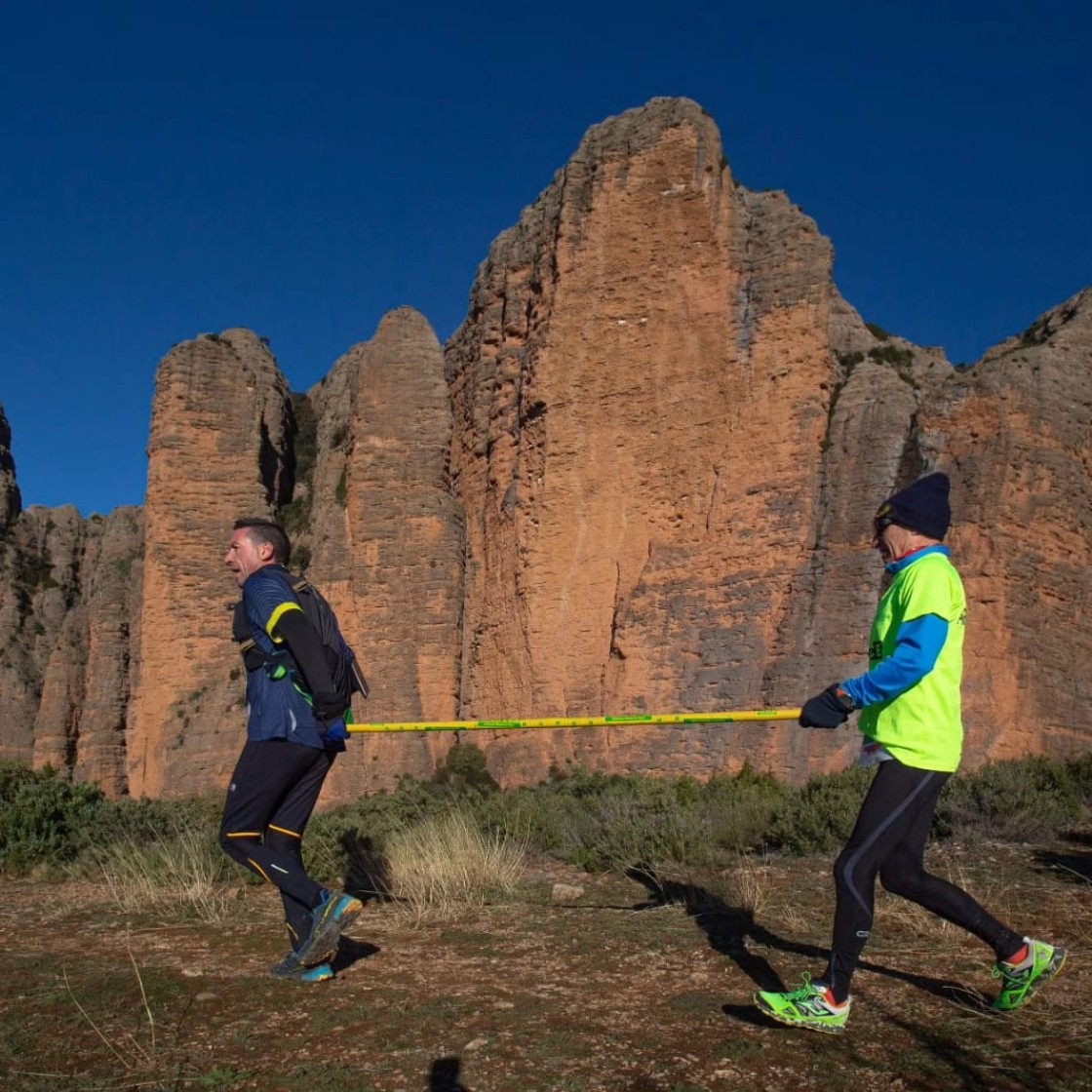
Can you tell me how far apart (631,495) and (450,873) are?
40.8 feet

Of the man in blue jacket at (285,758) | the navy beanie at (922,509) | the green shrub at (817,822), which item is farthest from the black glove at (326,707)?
the green shrub at (817,822)

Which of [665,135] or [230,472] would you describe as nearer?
[665,135]

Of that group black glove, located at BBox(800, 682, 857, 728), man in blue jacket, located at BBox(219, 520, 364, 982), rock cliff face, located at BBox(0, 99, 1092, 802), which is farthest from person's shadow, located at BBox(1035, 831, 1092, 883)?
rock cliff face, located at BBox(0, 99, 1092, 802)

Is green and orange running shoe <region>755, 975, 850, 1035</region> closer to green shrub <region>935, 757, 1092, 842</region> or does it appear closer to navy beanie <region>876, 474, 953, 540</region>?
navy beanie <region>876, 474, 953, 540</region>

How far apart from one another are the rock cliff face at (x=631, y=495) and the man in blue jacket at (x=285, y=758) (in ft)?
38.6

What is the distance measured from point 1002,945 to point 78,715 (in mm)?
28303

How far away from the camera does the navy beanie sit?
418 centimetres

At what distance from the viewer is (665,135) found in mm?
19125

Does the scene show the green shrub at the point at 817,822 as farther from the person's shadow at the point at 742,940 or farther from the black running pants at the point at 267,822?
the black running pants at the point at 267,822

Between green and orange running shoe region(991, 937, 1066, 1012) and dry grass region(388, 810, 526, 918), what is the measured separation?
3.34 metres

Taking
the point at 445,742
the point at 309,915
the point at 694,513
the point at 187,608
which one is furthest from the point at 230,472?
the point at 309,915

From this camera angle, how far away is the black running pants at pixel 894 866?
12.9 feet

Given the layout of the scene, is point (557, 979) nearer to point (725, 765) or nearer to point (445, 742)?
point (725, 765)

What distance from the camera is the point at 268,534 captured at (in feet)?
16.6
